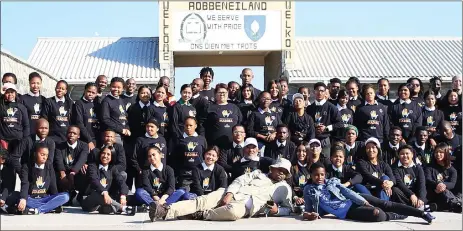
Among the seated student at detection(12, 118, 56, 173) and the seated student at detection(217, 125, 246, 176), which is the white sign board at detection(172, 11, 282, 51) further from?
the seated student at detection(12, 118, 56, 173)

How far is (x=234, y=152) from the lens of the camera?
7.91 metres

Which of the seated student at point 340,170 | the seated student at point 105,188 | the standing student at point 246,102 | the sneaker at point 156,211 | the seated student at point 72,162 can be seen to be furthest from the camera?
the standing student at point 246,102

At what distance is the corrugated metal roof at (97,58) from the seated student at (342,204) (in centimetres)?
1528

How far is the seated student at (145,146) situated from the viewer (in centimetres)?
775

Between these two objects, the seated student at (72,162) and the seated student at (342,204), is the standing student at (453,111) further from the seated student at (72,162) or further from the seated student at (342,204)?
Answer: the seated student at (72,162)

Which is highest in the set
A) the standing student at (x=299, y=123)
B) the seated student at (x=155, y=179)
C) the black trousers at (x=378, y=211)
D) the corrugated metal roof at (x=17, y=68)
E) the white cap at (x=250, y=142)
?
the corrugated metal roof at (x=17, y=68)

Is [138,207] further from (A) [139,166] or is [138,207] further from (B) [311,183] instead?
(B) [311,183]

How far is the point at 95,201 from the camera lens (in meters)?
7.21

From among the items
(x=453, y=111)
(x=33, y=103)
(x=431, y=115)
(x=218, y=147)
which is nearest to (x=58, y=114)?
(x=33, y=103)

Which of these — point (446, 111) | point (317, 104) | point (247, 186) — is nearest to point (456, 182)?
point (446, 111)

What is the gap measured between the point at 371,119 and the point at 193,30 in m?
13.7

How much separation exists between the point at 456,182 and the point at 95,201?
4.70 m

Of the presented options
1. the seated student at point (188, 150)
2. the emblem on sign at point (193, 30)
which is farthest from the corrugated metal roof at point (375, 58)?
the seated student at point (188, 150)

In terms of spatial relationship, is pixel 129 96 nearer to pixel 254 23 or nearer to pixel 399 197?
pixel 399 197
